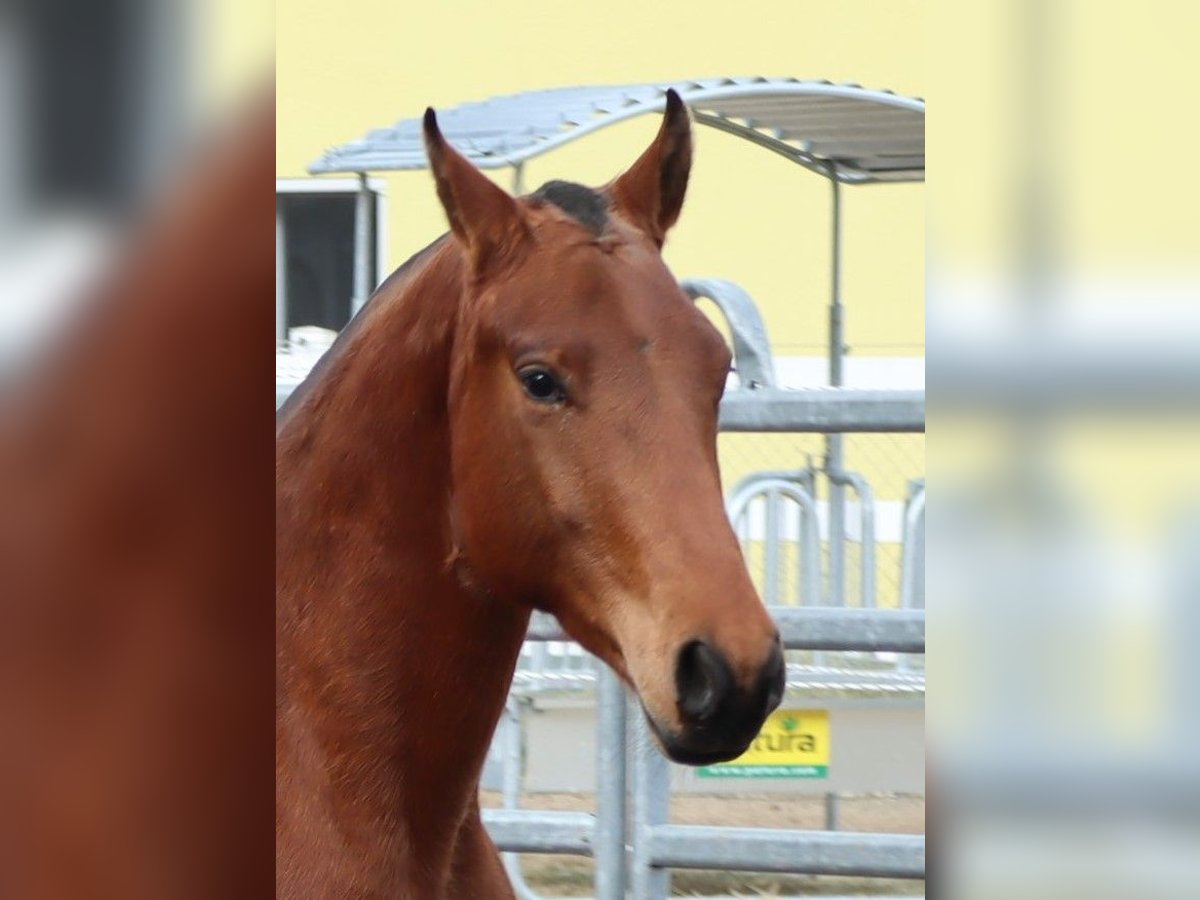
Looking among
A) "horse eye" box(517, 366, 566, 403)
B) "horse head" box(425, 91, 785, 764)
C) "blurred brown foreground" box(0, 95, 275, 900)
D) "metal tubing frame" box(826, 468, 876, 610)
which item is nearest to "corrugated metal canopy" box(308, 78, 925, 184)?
"horse head" box(425, 91, 785, 764)

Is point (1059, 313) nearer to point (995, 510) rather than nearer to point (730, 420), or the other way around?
point (995, 510)

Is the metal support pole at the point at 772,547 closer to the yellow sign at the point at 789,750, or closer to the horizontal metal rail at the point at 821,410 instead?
the yellow sign at the point at 789,750

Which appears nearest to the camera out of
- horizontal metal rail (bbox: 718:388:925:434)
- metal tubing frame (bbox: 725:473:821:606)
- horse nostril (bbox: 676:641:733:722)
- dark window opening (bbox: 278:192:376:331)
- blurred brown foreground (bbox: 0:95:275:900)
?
blurred brown foreground (bbox: 0:95:275:900)

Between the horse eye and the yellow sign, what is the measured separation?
1102mm

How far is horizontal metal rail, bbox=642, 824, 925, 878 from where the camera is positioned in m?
2.67

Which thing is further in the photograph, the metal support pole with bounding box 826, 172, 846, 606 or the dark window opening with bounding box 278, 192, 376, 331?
the metal support pole with bounding box 826, 172, 846, 606

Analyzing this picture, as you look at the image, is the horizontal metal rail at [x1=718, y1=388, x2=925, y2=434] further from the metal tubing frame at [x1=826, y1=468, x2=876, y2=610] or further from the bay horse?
the bay horse

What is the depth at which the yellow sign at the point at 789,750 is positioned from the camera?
2.65 meters

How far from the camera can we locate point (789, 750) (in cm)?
267

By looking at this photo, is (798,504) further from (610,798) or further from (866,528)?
(610,798)

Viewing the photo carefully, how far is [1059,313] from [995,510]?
0.46ft

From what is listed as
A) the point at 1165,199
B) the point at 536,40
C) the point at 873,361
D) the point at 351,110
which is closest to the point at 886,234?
the point at 873,361

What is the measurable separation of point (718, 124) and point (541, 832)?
1374 mm

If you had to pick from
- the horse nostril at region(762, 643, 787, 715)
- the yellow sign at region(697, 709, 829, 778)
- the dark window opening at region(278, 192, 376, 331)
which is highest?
the dark window opening at region(278, 192, 376, 331)
